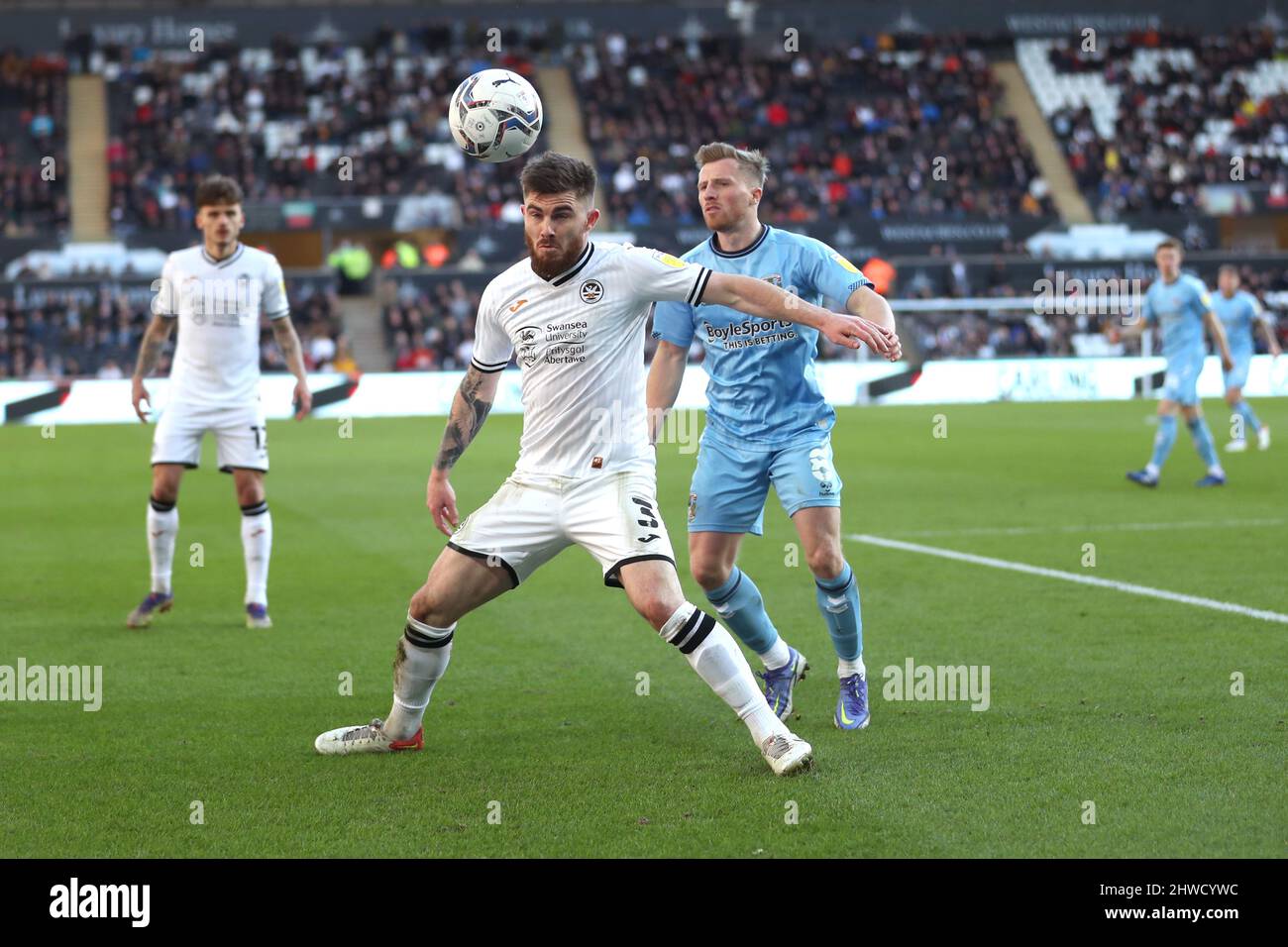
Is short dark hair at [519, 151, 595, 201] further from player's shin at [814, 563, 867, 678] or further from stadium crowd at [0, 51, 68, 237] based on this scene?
stadium crowd at [0, 51, 68, 237]

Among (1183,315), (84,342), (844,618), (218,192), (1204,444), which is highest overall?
(84,342)

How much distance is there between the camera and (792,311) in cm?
505

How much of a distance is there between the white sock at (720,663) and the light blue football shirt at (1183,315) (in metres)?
11.4

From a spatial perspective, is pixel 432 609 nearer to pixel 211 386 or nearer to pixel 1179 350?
pixel 211 386

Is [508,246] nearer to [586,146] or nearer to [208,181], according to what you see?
[586,146]

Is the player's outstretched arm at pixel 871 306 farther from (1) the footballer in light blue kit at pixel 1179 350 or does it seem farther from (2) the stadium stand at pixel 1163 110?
(2) the stadium stand at pixel 1163 110

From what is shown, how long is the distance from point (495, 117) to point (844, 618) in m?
2.57

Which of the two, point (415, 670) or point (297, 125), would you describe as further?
point (297, 125)

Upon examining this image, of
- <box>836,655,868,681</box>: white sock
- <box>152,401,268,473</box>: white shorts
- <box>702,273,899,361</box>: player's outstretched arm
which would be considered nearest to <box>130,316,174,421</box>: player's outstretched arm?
<box>152,401,268,473</box>: white shorts

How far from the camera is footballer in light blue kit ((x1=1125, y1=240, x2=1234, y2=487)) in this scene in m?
15.2

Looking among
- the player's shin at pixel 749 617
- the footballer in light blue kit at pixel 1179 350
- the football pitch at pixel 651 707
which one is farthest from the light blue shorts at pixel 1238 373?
the player's shin at pixel 749 617

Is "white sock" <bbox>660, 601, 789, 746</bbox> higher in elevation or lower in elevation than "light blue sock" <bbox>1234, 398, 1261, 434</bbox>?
lower

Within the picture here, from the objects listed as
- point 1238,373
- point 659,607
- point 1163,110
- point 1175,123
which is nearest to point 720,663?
point 659,607

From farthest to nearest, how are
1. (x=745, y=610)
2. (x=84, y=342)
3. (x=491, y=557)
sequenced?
(x=84, y=342), (x=745, y=610), (x=491, y=557)
